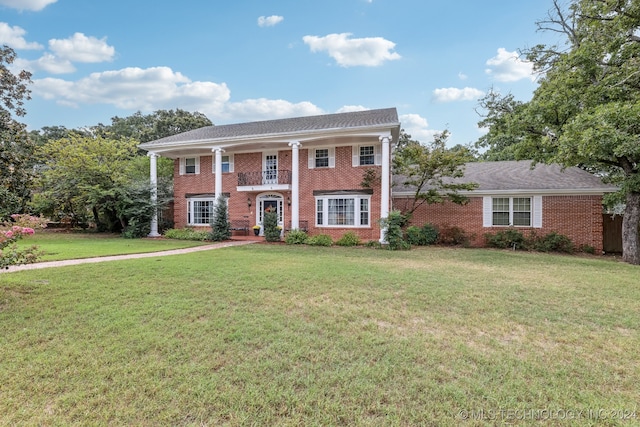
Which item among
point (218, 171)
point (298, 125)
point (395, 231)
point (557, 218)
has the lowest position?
point (395, 231)

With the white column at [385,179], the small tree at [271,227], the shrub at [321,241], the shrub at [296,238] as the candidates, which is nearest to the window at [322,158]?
the white column at [385,179]

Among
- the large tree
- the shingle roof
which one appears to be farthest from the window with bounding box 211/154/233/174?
the large tree

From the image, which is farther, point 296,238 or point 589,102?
point 296,238

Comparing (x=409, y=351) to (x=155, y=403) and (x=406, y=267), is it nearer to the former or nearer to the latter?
(x=155, y=403)

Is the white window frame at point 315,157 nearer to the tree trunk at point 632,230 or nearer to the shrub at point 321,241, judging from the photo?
the shrub at point 321,241

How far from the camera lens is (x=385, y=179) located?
48.4 ft

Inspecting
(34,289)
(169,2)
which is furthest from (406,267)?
(169,2)

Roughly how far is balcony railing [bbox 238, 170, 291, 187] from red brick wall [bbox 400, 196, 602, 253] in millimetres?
8478

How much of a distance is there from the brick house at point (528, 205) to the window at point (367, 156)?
2170mm

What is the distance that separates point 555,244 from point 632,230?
2.68m

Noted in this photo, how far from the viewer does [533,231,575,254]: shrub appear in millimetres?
13414

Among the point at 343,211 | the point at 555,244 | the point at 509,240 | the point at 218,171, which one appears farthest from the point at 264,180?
the point at 555,244

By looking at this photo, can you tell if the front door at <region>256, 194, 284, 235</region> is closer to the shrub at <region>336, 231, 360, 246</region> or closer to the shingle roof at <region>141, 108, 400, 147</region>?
the shingle roof at <region>141, 108, 400, 147</region>

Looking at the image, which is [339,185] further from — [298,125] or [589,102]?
[589,102]
